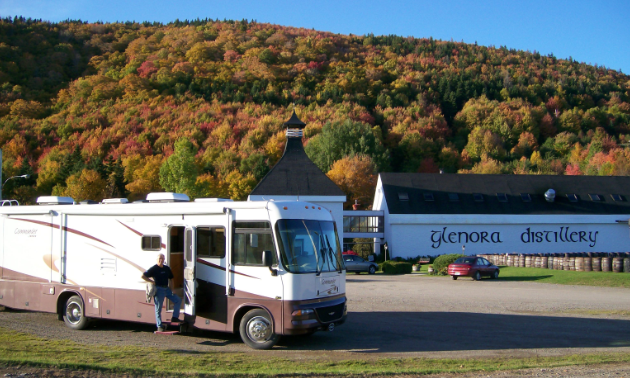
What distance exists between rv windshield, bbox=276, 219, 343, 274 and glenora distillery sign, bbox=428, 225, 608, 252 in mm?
36538

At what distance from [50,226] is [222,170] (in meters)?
69.4

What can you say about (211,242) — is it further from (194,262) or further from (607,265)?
(607,265)

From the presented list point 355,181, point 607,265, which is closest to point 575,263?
point 607,265

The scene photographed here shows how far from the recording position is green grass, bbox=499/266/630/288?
88.1 feet

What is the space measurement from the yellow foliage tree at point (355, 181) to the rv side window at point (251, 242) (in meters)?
58.5

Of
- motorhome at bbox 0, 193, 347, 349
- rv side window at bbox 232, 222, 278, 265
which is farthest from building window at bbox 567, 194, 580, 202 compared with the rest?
rv side window at bbox 232, 222, 278, 265

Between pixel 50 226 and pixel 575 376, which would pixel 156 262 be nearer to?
pixel 50 226

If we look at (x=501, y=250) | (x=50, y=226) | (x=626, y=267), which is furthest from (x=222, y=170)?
(x=50, y=226)

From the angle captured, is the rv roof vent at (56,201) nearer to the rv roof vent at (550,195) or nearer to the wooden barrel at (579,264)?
the wooden barrel at (579,264)

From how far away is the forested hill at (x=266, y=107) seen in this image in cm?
8008

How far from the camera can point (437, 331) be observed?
43.3ft

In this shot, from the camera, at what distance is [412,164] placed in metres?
94.9

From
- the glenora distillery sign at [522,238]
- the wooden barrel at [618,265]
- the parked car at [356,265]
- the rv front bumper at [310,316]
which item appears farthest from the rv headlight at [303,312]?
the glenora distillery sign at [522,238]

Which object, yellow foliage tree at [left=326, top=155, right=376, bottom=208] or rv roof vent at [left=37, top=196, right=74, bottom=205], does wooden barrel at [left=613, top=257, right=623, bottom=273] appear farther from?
yellow foliage tree at [left=326, top=155, right=376, bottom=208]
